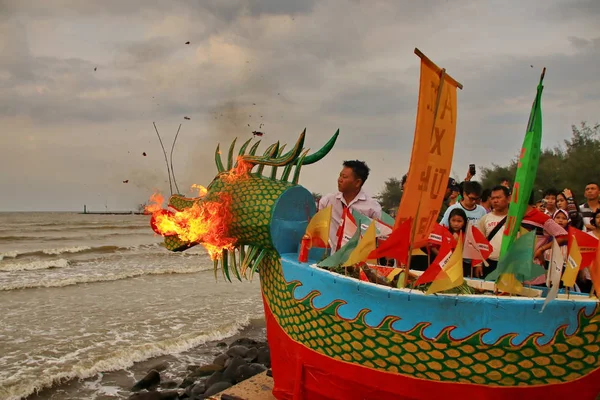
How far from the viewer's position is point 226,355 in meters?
7.13

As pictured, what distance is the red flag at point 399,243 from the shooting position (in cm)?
305

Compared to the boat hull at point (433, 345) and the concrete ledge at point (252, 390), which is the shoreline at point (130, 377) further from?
the boat hull at point (433, 345)

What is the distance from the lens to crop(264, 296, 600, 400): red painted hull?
2883 millimetres

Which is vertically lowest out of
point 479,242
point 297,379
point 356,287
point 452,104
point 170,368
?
point 170,368

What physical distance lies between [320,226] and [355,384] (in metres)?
1.23

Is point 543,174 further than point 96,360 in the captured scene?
Yes

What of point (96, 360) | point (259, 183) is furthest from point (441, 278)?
point (96, 360)

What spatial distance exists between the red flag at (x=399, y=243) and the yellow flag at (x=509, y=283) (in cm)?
62

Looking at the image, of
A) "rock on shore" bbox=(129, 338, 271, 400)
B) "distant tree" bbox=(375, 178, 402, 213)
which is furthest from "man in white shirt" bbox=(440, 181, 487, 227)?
"distant tree" bbox=(375, 178, 402, 213)

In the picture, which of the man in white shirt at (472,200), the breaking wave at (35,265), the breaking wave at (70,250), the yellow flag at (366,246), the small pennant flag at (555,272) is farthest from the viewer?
the breaking wave at (70,250)

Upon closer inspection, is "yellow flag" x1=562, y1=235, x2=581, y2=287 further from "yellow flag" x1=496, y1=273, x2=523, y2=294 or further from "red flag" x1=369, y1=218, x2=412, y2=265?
"red flag" x1=369, y1=218, x2=412, y2=265

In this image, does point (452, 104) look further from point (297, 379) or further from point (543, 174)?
point (543, 174)

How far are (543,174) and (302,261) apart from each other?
28719 mm

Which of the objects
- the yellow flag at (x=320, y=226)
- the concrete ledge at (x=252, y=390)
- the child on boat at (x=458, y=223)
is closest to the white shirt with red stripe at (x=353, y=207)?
the yellow flag at (x=320, y=226)
